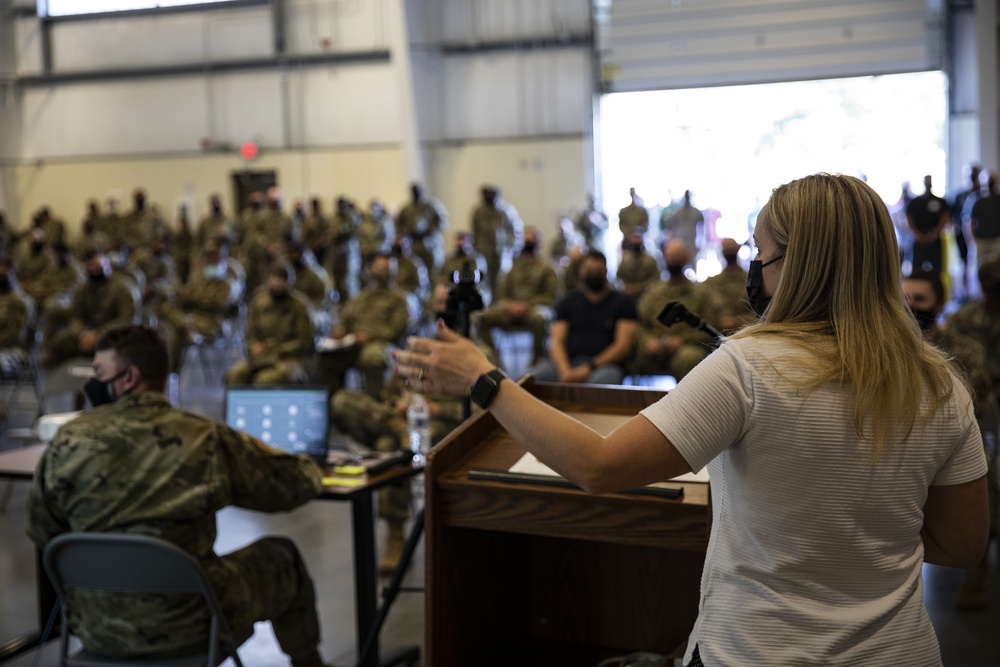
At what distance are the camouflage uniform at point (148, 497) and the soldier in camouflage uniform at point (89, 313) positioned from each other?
567cm

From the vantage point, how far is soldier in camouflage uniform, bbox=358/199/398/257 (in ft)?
42.7

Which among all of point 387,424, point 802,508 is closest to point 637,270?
point 387,424

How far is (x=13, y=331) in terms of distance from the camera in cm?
805

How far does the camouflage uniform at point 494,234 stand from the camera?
1307 cm

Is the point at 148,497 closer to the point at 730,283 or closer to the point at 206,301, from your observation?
the point at 730,283

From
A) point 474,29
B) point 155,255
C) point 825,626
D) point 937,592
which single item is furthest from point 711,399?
point 474,29

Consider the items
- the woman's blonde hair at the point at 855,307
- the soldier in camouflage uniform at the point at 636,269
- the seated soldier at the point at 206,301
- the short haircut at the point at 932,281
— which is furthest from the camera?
the soldier in camouflage uniform at the point at 636,269

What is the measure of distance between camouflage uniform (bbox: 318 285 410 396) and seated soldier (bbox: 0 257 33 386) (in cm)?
246

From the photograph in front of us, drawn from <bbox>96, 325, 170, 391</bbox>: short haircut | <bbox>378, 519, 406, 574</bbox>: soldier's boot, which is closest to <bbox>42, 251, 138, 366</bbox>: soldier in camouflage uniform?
<bbox>378, 519, 406, 574</bbox>: soldier's boot

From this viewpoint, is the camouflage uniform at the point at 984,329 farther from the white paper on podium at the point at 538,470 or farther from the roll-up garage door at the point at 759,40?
the roll-up garage door at the point at 759,40

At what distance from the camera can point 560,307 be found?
654 centimetres

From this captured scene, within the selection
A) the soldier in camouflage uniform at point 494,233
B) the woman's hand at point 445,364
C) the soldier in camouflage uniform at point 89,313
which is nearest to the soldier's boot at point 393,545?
the woman's hand at point 445,364

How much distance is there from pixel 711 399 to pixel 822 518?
221mm

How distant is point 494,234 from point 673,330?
6.56m
